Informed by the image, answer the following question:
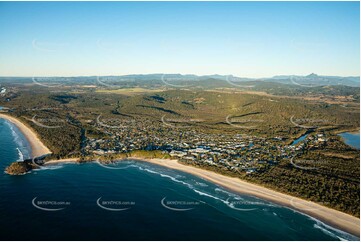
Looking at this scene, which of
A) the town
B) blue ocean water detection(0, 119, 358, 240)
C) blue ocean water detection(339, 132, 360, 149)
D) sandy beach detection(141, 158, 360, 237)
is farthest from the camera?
blue ocean water detection(339, 132, 360, 149)

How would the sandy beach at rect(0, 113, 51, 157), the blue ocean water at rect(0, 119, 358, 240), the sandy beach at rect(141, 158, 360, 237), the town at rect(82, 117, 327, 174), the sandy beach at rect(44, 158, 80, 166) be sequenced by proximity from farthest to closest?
the sandy beach at rect(0, 113, 51, 157), the town at rect(82, 117, 327, 174), the sandy beach at rect(44, 158, 80, 166), the sandy beach at rect(141, 158, 360, 237), the blue ocean water at rect(0, 119, 358, 240)

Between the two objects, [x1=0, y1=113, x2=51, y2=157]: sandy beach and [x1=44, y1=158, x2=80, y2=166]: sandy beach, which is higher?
[x1=0, y1=113, x2=51, y2=157]: sandy beach

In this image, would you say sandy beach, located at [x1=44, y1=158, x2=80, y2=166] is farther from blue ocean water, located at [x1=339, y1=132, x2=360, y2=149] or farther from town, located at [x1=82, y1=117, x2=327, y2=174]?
blue ocean water, located at [x1=339, y1=132, x2=360, y2=149]

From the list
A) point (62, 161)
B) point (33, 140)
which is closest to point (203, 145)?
point (62, 161)

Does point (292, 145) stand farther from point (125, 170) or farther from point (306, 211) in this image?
point (125, 170)

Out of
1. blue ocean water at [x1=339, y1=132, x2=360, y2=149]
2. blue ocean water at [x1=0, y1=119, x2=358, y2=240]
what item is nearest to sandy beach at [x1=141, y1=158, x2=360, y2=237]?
blue ocean water at [x1=0, y1=119, x2=358, y2=240]

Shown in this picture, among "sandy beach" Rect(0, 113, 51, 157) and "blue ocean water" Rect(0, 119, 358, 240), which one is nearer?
"blue ocean water" Rect(0, 119, 358, 240)
